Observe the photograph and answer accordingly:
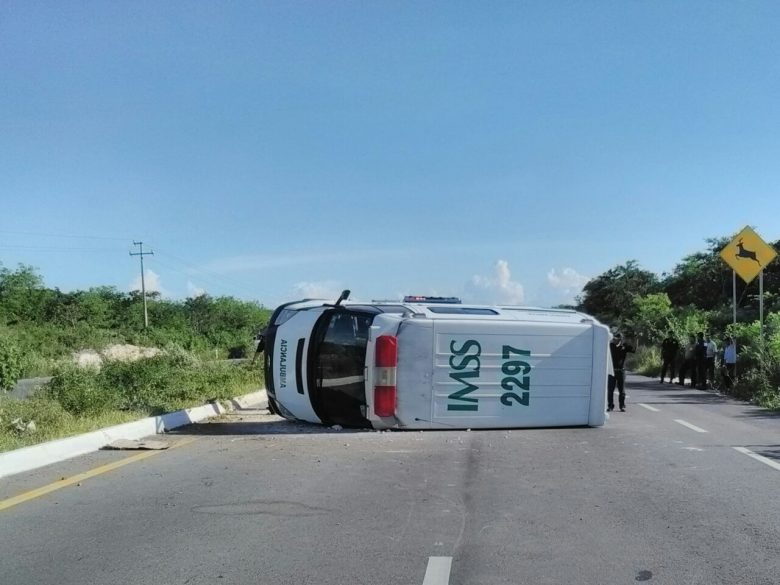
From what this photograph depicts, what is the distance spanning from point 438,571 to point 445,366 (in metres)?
6.03

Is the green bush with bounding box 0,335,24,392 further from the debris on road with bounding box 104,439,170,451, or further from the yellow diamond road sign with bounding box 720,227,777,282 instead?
the yellow diamond road sign with bounding box 720,227,777,282

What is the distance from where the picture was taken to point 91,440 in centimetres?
984

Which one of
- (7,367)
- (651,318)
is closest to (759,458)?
(7,367)

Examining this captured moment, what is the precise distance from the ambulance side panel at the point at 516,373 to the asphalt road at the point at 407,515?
0.68 m

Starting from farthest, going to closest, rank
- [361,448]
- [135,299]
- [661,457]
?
1. [135,299]
2. [361,448]
3. [661,457]

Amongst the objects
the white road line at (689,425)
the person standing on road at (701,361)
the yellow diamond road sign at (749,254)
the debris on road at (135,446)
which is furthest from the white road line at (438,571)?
the person standing on road at (701,361)

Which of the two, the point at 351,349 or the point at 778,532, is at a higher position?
the point at 351,349

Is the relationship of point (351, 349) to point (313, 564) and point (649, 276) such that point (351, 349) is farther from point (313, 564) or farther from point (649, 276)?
point (649, 276)

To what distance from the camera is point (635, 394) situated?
21156 millimetres

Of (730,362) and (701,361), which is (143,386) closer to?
(730,362)

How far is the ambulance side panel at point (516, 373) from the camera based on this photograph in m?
11.0

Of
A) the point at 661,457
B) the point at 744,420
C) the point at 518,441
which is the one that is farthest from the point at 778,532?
the point at 744,420

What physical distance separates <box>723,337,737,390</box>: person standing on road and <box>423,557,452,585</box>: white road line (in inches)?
723

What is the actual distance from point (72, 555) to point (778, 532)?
214 inches
